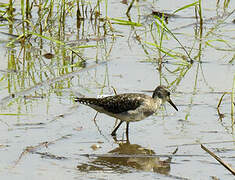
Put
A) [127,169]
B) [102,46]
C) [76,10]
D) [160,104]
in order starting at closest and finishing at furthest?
[127,169]
[160,104]
[102,46]
[76,10]

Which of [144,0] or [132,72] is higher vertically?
[144,0]

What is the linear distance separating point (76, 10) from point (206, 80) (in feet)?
15.1

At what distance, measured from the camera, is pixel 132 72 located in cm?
1035

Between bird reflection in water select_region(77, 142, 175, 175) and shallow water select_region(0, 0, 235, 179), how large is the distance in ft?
0.04

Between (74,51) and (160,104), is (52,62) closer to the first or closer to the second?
(74,51)

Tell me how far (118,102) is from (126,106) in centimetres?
13

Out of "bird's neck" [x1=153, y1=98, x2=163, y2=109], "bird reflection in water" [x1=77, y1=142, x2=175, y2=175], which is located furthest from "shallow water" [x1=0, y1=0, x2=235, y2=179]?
"bird's neck" [x1=153, y1=98, x2=163, y2=109]

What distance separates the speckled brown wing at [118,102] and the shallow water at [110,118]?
0.85ft

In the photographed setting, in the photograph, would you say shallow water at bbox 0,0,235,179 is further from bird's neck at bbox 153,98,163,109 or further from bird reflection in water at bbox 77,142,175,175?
bird's neck at bbox 153,98,163,109

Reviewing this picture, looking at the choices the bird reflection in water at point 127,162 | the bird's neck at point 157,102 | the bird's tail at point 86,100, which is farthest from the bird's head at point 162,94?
the bird reflection in water at point 127,162

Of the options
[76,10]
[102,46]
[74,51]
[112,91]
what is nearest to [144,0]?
[76,10]

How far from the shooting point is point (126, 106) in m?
8.51

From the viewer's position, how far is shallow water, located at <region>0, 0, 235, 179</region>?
6957 millimetres

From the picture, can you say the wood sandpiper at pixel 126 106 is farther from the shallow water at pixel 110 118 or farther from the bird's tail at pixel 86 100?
the shallow water at pixel 110 118
